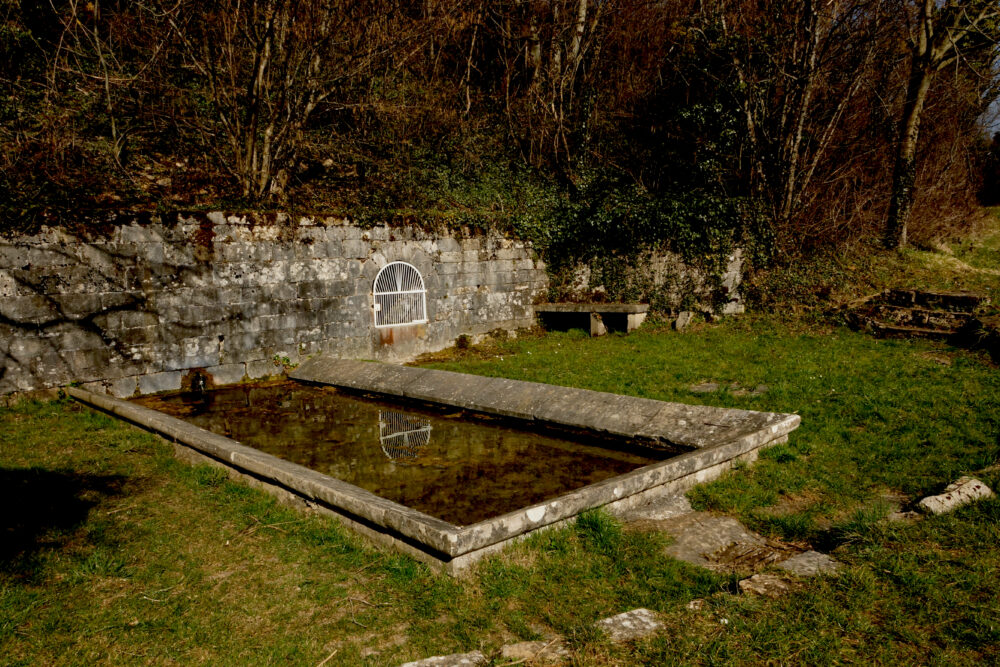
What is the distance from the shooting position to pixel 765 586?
318cm

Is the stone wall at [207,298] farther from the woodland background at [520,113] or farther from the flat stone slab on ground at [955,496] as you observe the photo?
the flat stone slab on ground at [955,496]

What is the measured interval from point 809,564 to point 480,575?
6.07 ft

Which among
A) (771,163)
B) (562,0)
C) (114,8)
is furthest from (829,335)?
(114,8)

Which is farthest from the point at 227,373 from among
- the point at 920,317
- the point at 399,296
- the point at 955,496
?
the point at 920,317

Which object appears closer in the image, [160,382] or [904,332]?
[160,382]

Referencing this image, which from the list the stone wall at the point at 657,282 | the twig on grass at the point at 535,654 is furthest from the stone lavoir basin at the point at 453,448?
the stone wall at the point at 657,282

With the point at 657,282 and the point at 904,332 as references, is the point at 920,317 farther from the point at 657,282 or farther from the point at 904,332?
the point at 657,282

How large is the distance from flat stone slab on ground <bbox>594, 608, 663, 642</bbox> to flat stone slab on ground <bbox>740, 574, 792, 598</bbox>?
562mm

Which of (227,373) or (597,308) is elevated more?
(597,308)

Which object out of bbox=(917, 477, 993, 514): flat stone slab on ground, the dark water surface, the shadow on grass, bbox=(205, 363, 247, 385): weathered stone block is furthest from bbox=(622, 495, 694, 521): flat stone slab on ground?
bbox=(205, 363, 247, 385): weathered stone block

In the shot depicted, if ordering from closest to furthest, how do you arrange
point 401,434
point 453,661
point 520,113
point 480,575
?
1. point 453,661
2. point 480,575
3. point 401,434
4. point 520,113

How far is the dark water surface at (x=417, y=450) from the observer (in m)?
4.69

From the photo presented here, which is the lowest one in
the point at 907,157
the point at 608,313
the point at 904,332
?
the point at 904,332

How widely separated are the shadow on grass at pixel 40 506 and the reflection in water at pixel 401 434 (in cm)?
222
